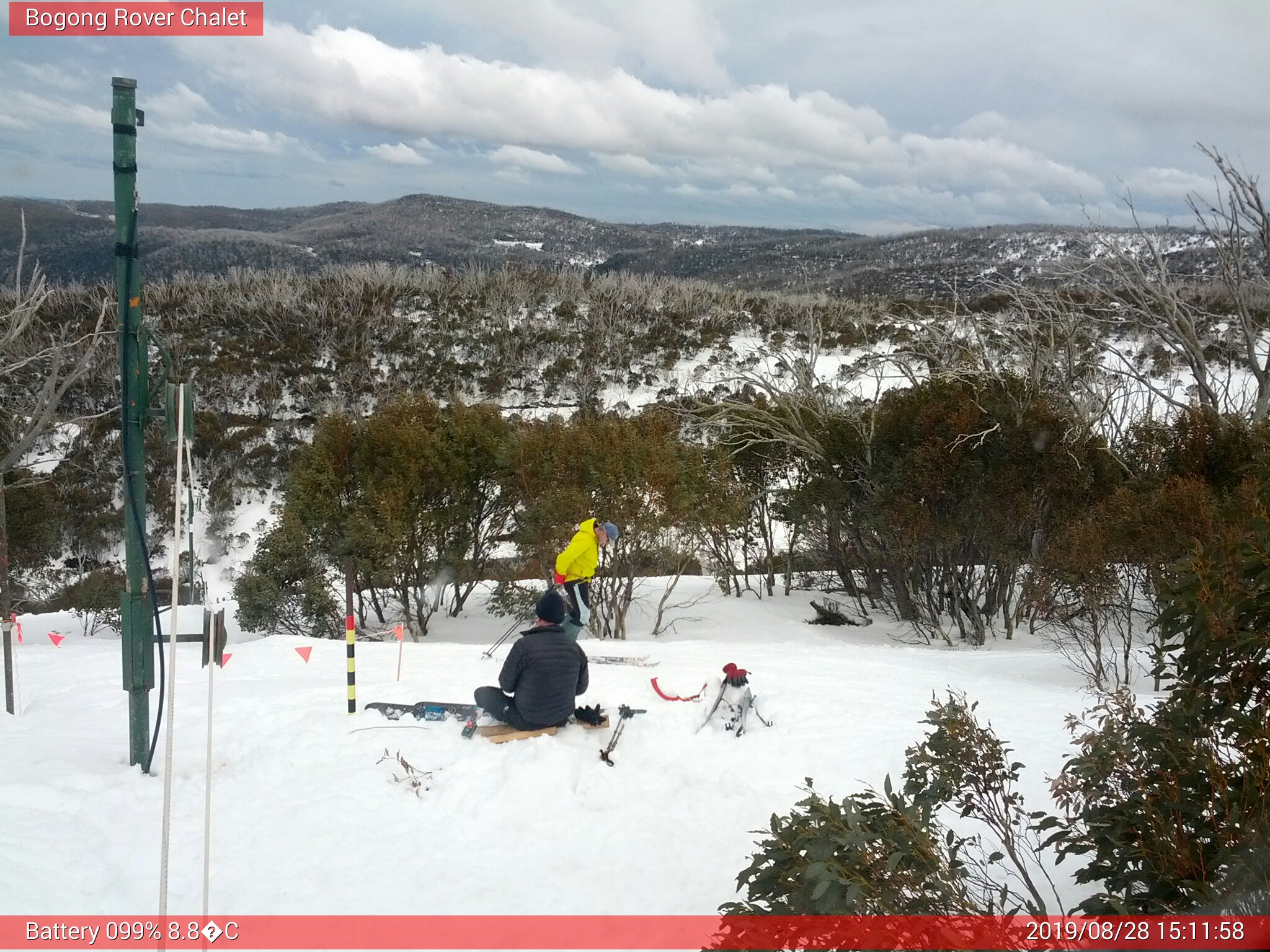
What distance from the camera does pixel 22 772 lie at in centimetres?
514

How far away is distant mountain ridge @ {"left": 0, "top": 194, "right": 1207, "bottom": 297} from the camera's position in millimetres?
63656

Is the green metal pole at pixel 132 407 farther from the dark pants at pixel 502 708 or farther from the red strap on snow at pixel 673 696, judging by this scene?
the red strap on snow at pixel 673 696

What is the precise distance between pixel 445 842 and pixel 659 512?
440 inches

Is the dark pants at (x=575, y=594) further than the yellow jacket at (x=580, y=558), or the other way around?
the yellow jacket at (x=580, y=558)

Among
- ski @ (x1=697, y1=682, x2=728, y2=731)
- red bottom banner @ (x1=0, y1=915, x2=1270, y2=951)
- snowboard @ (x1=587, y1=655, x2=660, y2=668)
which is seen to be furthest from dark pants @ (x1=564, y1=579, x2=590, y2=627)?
red bottom banner @ (x1=0, y1=915, x2=1270, y2=951)

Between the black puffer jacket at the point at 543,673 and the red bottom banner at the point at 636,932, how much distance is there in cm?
186

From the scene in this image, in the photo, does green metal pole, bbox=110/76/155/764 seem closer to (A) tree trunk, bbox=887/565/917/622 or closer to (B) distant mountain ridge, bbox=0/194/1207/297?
(A) tree trunk, bbox=887/565/917/622

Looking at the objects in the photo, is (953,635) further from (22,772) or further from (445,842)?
(22,772)

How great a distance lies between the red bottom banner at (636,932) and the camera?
94.3 inches

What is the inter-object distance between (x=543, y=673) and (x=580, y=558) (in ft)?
10.0

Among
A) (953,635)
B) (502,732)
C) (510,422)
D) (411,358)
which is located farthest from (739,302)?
(502,732)

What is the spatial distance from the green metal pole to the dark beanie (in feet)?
8.70

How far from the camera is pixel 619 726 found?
630cm

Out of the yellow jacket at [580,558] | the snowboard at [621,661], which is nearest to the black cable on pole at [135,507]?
the yellow jacket at [580,558]
